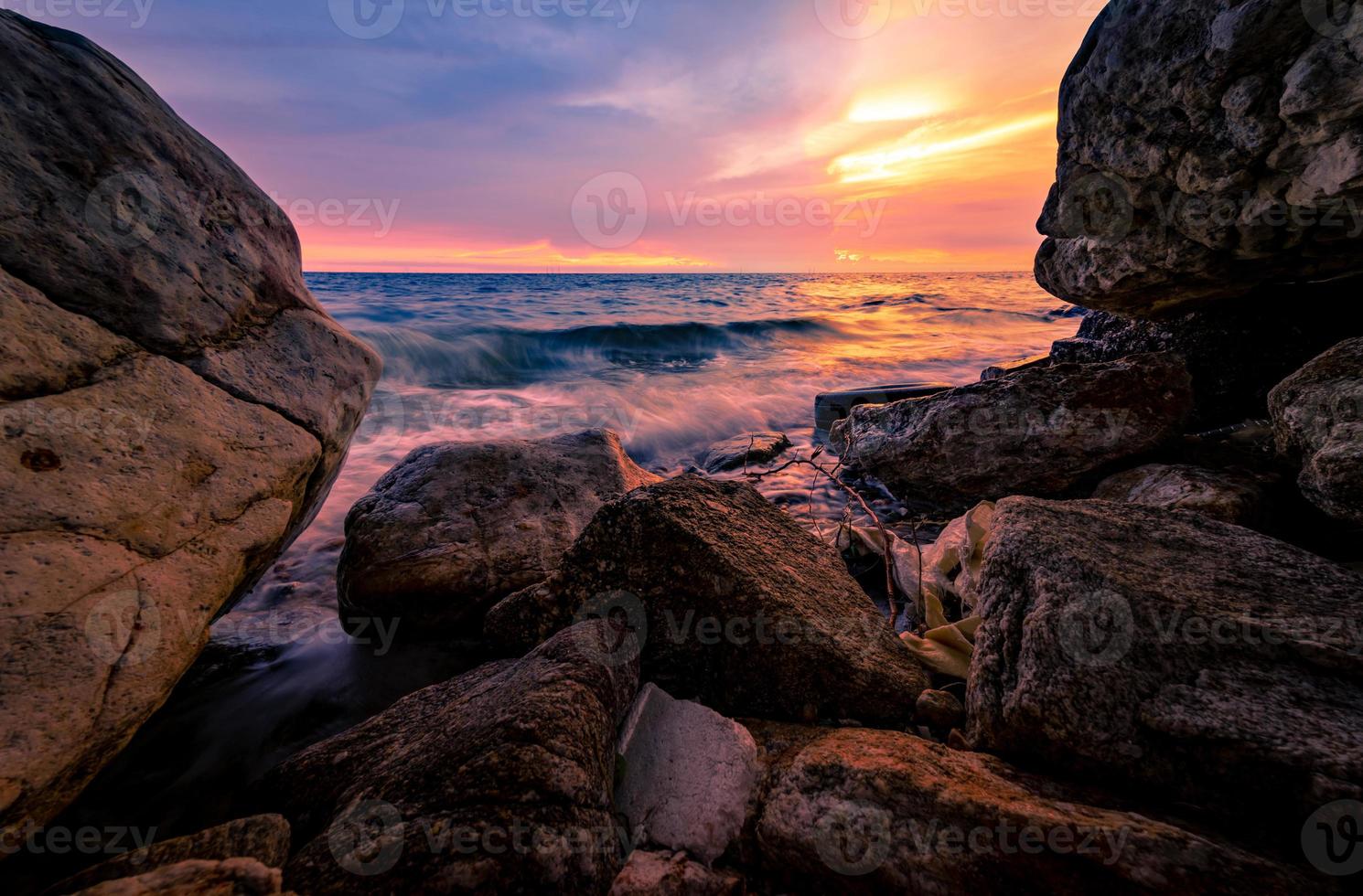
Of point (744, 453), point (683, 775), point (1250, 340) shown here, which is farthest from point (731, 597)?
point (744, 453)

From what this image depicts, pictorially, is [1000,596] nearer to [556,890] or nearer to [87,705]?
[556,890]

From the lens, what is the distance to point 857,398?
7.56 m

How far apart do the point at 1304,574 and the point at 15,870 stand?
13.1ft

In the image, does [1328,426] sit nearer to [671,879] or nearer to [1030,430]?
[1030,430]

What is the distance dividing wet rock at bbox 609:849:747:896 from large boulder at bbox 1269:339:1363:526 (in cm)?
258

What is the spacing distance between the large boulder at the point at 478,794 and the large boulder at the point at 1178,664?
125cm

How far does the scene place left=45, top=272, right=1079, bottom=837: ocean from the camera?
2.45 m

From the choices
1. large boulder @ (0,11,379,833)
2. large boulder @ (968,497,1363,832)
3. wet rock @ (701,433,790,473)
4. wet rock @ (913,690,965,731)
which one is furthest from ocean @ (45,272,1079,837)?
large boulder @ (968,497,1363,832)

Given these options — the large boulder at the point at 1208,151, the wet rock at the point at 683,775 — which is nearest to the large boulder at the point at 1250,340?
the large boulder at the point at 1208,151

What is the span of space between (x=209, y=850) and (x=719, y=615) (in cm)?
155

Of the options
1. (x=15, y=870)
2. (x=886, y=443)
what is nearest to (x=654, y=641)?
(x=15, y=870)

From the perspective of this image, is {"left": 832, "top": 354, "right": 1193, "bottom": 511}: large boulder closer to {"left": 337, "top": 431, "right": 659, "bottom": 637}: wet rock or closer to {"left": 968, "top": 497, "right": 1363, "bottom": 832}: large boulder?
{"left": 968, "top": 497, "right": 1363, "bottom": 832}: large boulder

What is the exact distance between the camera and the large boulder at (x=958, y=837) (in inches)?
44.7

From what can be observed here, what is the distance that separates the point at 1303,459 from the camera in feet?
7.57
